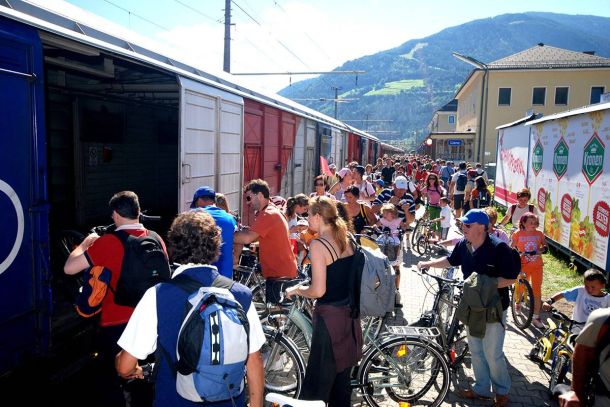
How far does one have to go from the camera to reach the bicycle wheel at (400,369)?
4.11 metres

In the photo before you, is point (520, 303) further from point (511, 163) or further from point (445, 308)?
point (511, 163)

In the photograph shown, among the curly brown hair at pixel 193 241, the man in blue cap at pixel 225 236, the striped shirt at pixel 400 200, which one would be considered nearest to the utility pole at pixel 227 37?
the striped shirt at pixel 400 200

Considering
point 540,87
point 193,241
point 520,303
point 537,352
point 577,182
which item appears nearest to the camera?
point 193,241

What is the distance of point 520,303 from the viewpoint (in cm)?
707

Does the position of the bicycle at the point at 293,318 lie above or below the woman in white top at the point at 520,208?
below

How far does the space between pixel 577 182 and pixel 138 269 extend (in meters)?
9.09

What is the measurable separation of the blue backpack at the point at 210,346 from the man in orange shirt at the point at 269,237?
2632mm

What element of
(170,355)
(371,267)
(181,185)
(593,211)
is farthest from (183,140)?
(593,211)

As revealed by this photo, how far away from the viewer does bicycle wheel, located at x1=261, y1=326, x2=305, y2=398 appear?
4035 mm

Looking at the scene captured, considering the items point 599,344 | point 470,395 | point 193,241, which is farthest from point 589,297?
point 193,241

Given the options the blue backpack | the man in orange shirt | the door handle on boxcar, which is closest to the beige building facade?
the door handle on boxcar

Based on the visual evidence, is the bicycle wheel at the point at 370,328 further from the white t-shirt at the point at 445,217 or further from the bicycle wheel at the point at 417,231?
the bicycle wheel at the point at 417,231

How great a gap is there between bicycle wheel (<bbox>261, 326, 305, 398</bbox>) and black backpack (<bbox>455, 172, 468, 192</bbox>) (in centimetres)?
1095

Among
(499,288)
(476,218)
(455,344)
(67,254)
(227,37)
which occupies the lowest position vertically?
(455,344)
